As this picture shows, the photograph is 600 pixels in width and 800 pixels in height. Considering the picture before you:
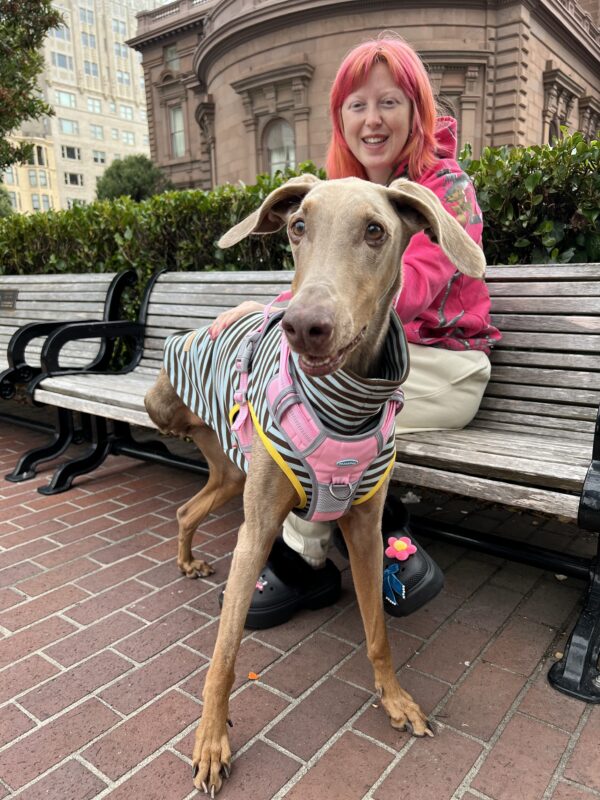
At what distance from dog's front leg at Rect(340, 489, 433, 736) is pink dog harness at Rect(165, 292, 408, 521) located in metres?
0.10

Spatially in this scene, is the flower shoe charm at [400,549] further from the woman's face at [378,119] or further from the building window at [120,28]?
the building window at [120,28]

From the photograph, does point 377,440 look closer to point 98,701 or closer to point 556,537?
point 98,701

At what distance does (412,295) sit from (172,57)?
129ft

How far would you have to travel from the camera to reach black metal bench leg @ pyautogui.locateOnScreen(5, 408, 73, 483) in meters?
4.54

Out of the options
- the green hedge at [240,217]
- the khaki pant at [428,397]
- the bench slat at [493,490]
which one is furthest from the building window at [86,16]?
the bench slat at [493,490]

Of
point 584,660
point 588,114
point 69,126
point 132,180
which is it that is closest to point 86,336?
point 584,660

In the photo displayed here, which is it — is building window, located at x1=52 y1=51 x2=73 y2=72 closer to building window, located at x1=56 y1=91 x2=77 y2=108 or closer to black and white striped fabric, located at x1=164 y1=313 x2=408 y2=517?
building window, located at x1=56 y1=91 x2=77 y2=108

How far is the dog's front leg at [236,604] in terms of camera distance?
1.82 meters

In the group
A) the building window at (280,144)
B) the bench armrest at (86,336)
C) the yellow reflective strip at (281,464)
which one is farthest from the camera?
the building window at (280,144)

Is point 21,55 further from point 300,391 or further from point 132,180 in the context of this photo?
point 132,180

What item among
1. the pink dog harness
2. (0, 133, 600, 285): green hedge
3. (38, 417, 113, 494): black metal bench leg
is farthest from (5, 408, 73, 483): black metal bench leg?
the pink dog harness

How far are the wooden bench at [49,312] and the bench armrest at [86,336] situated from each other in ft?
0.61

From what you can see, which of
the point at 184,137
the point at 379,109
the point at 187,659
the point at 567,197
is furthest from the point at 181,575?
the point at 184,137

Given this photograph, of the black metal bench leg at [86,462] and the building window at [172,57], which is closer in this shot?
the black metal bench leg at [86,462]
